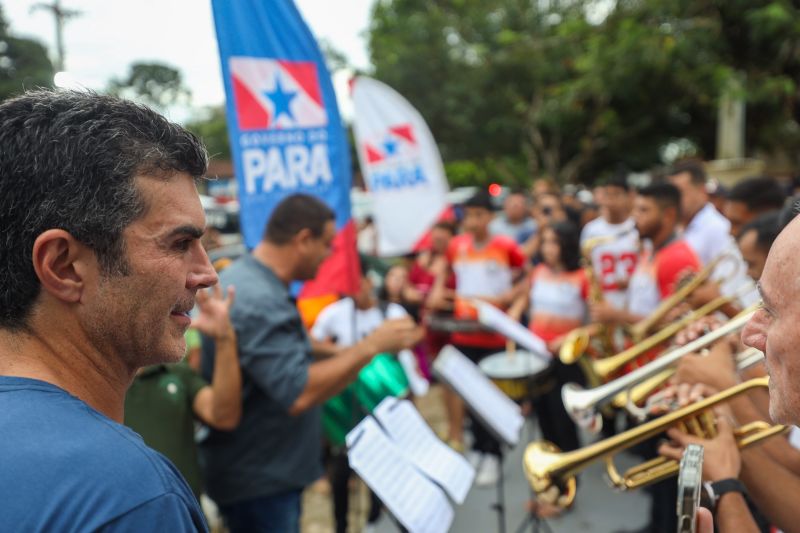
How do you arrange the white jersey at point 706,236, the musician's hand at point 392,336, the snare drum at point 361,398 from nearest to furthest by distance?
1. the musician's hand at point 392,336
2. the snare drum at point 361,398
3. the white jersey at point 706,236

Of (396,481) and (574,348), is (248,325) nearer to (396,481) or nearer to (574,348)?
(396,481)

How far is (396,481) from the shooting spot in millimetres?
2105

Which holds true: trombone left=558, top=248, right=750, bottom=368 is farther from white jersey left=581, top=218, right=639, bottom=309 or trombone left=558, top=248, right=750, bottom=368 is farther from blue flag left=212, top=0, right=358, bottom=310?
blue flag left=212, top=0, right=358, bottom=310

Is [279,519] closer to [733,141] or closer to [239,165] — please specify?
[239,165]

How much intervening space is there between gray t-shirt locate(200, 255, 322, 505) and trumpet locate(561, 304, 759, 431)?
1054 mm

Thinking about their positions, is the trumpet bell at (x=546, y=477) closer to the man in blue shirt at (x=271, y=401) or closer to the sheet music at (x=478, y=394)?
the sheet music at (x=478, y=394)

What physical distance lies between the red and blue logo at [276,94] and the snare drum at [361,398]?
1400 millimetres

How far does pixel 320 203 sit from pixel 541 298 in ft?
7.44

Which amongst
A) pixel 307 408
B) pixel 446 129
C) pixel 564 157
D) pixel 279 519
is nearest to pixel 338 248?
pixel 307 408

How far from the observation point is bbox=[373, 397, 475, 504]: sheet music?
225 cm

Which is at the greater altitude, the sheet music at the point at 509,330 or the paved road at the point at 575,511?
the sheet music at the point at 509,330

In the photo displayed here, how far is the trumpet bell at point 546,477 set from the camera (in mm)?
2104

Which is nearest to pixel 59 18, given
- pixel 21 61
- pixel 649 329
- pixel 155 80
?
pixel 21 61

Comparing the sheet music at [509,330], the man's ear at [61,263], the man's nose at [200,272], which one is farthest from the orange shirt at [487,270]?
Result: the man's ear at [61,263]
